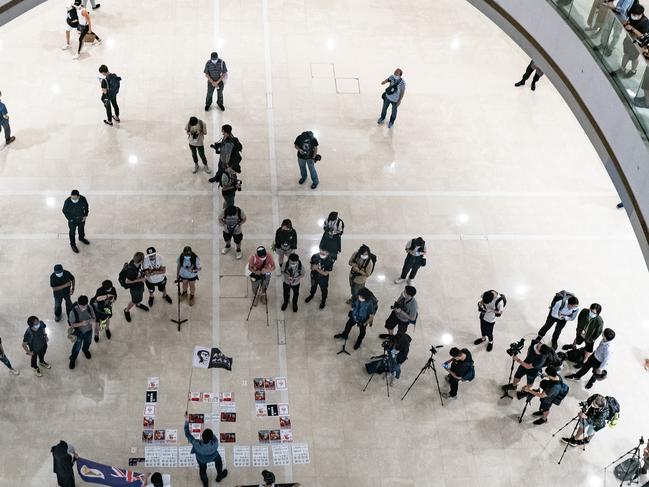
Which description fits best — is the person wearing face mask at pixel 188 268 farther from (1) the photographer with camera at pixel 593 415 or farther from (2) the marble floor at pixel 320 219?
(1) the photographer with camera at pixel 593 415

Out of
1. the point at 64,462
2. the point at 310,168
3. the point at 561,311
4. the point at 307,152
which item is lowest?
the point at 64,462

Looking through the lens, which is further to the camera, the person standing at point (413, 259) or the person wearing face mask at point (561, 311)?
the person standing at point (413, 259)

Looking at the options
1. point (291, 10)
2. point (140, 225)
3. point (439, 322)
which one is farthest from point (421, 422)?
point (291, 10)

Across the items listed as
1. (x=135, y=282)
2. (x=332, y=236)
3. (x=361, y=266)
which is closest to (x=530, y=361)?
→ (x=361, y=266)

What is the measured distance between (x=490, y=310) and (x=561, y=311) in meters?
1.30

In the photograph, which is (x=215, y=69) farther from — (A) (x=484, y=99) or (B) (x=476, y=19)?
(B) (x=476, y=19)

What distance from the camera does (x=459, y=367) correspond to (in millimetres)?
13555

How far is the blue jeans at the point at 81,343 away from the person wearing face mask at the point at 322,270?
3.87 meters

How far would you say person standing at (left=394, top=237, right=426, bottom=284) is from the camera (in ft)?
49.5

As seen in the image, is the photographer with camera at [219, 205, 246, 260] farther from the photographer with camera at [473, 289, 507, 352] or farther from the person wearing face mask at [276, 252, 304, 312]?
the photographer with camera at [473, 289, 507, 352]

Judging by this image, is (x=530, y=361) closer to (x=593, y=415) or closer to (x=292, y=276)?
(x=593, y=415)

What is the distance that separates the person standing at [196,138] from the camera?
16578 millimetres

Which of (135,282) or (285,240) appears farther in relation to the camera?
(285,240)

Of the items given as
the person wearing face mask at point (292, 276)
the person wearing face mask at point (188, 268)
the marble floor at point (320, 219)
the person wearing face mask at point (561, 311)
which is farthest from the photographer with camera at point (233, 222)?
the person wearing face mask at point (561, 311)
